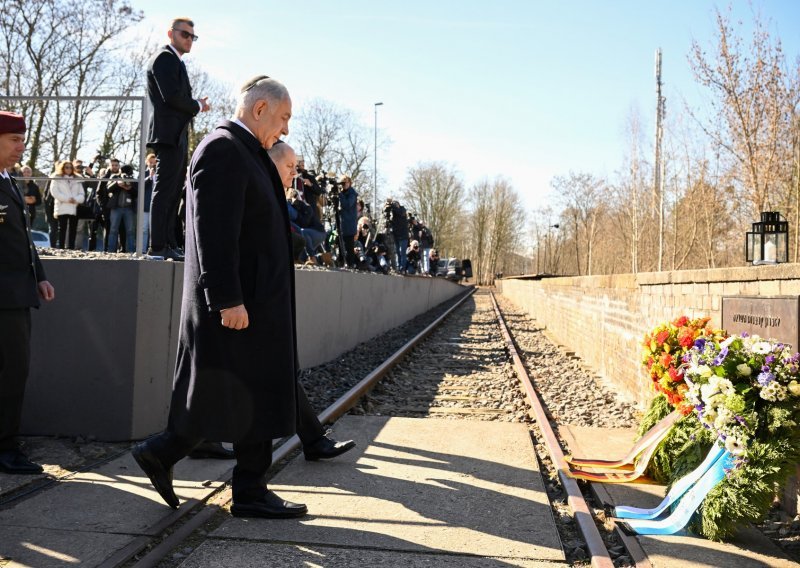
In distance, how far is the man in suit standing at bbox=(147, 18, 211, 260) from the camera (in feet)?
18.6

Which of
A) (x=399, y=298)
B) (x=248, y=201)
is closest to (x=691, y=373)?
(x=248, y=201)

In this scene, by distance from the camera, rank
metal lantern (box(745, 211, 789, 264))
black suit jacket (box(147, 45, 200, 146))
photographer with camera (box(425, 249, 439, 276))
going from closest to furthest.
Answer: black suit jacket (box(147, 45, 200, 146))
metal lantern (box(745, 211, 789, 264))
photographer with camera (box(425, 249, 439, 276))

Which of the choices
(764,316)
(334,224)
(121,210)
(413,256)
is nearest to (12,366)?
(764,316)

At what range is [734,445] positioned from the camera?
3582 mm

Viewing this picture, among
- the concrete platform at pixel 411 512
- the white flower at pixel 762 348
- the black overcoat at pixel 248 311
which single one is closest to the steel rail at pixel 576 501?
the concrete platform at pixel 411 512

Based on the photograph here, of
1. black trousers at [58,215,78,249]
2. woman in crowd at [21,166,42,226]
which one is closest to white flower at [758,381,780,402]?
woman in crowd at [21,166,42,226]

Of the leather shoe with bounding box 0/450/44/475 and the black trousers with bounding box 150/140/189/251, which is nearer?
the leather shoe with bounding box 0/450/44/475

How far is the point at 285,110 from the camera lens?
12.1ft

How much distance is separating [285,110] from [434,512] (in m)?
2.18

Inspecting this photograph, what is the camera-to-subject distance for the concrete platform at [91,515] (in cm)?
320

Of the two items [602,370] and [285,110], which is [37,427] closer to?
[285,110]

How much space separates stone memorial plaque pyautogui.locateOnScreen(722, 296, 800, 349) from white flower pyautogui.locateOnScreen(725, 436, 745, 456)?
556 mm

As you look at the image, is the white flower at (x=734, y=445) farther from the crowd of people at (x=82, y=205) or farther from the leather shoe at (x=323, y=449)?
the crowd of people at (x=82, y=205)

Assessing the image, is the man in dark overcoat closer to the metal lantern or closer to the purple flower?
the purple flower
